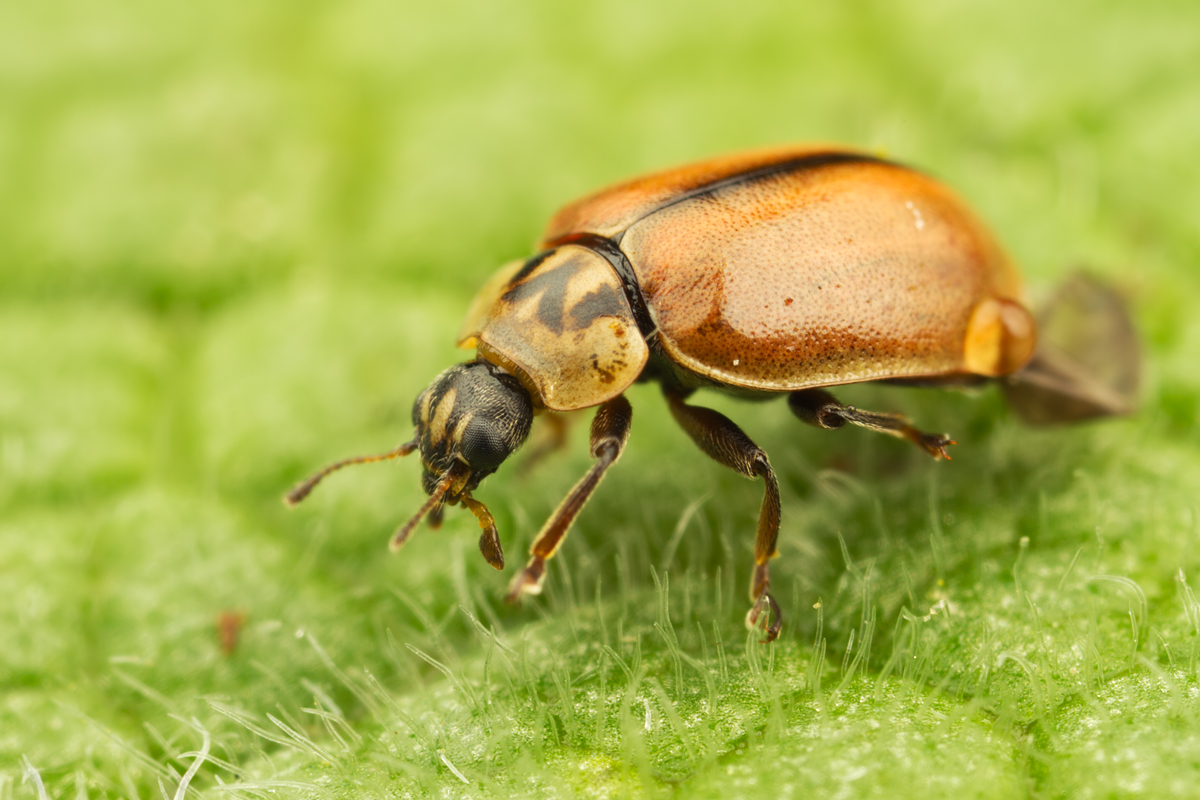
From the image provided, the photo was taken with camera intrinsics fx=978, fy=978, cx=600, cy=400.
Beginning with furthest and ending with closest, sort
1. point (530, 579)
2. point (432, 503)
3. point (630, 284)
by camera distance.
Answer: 1. point (630, 284)
2. point (432, 503)
3. point (530, 579)

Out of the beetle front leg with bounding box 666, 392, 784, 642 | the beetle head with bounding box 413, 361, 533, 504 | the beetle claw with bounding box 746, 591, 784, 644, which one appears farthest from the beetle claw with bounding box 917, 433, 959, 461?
the beetle head with bounding box 413, 361, 533, 504

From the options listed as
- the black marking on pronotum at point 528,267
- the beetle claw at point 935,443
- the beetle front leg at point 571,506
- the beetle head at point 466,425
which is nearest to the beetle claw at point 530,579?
the beetle front leg at point 571,506

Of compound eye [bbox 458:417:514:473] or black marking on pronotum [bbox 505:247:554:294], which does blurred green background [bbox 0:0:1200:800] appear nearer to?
compound eye [bbox 458:417:514:473]

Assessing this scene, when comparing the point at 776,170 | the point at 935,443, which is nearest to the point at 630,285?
the point at 776,170

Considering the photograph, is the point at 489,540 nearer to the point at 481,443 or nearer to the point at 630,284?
the point at 481,443

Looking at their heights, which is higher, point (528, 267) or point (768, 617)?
point (528, 267)

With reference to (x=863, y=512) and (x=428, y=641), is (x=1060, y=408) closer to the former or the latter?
(x=863, y=512)

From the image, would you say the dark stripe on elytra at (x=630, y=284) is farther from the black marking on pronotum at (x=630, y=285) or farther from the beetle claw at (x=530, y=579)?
the beetle claw at (x=530, y=579)
